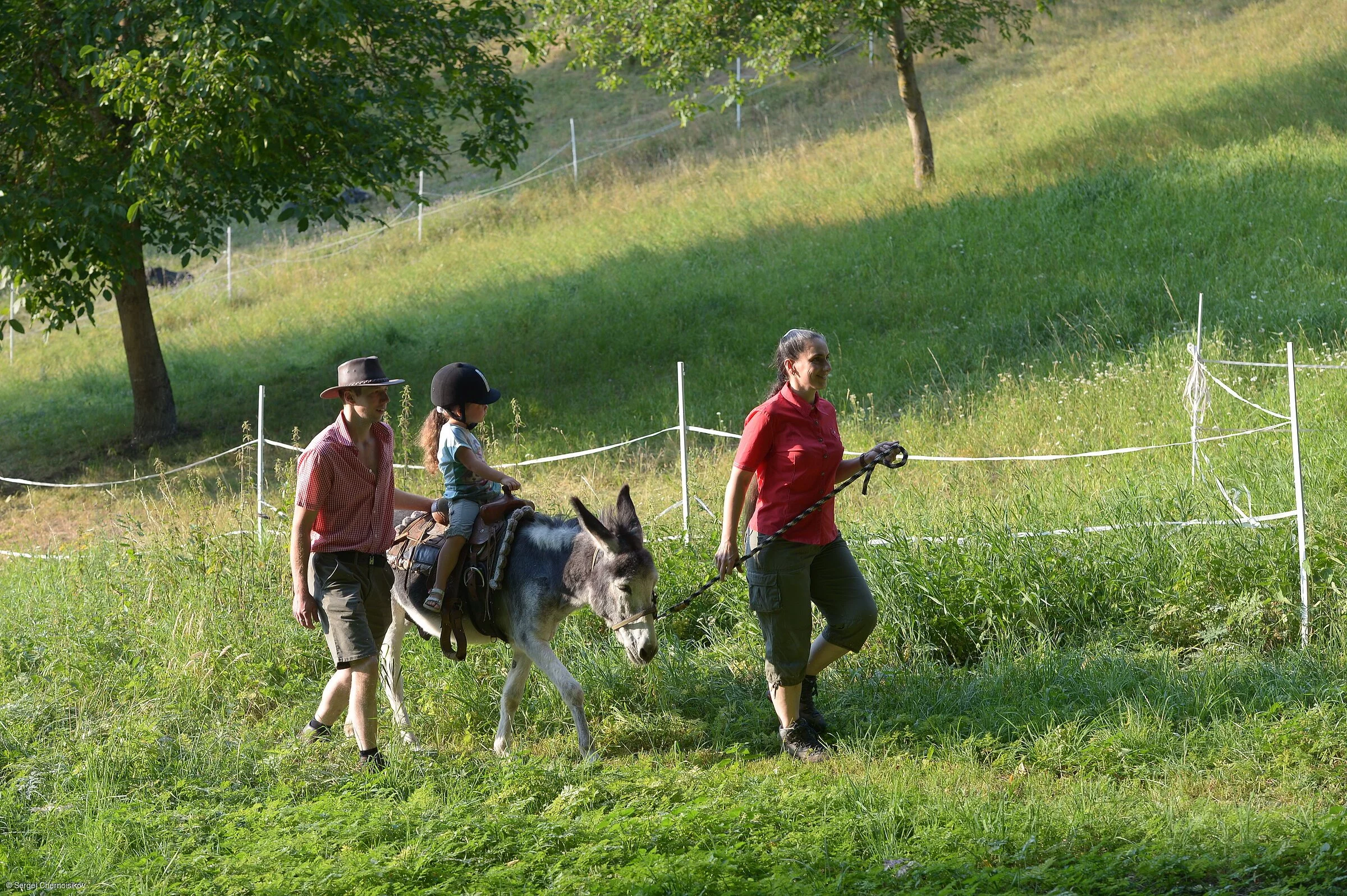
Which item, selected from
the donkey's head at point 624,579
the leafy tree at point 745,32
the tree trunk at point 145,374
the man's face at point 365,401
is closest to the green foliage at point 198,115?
the tree trunk at point 145,374

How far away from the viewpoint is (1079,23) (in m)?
28.7

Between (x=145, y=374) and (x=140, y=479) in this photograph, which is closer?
(x=140, y=479)

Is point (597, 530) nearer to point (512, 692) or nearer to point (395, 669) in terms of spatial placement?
point (512, 692)

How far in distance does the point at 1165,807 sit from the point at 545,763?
2.60 m

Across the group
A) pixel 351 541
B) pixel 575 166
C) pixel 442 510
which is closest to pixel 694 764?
pixel 442 510

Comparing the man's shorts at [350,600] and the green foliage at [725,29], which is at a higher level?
the green foliage at [725,29]

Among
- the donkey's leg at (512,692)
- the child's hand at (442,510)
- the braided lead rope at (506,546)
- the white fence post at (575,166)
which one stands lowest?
the donkey's leg at (512,692)

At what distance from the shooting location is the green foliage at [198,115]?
41.3 ft

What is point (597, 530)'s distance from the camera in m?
5.45

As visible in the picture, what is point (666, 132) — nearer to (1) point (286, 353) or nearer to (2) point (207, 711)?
(1) point (286, 353)

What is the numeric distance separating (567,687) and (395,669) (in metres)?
1.32

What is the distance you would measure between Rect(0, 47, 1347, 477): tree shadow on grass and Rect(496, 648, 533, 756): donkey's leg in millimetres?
6874

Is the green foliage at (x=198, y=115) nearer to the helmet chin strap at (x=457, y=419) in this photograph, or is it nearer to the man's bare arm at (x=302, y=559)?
the helmet chin strap at (x=457, y=419)

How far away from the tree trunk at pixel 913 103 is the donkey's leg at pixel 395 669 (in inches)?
570
